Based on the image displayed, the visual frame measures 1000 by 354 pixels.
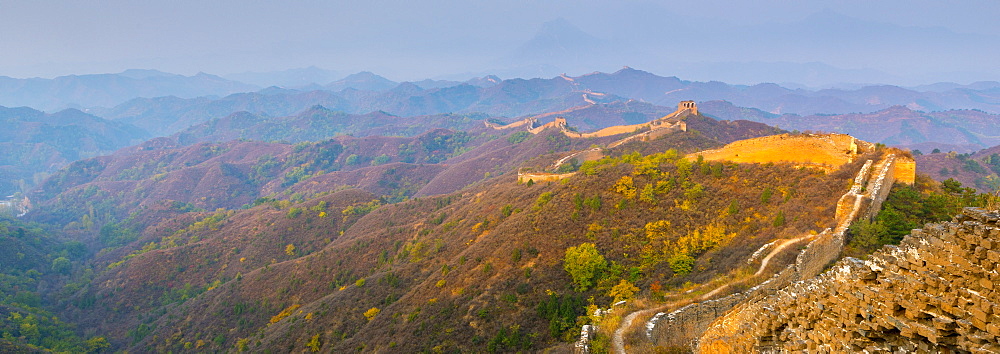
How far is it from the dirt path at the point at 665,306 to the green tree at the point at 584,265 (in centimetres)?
750

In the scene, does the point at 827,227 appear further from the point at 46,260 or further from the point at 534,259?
the point at 46,260

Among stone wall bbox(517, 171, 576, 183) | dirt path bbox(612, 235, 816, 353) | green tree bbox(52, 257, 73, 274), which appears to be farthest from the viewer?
green tree bbox(52, 257, 73, 274)

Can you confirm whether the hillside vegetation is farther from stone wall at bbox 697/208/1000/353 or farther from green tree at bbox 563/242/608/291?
stone wall at bbox 697/208/1000/353

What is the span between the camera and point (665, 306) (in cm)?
2047

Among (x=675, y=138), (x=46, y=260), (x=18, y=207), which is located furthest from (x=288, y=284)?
(x=18, y=207)

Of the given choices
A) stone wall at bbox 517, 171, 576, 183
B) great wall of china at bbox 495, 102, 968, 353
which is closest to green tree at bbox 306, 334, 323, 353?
stone wall at bbox 517, 171, 576, 183

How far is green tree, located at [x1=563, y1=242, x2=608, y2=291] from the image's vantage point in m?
28.5

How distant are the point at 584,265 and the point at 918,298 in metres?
23.3

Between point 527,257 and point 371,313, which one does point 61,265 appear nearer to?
point 371,313

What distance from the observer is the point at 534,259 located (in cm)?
3231

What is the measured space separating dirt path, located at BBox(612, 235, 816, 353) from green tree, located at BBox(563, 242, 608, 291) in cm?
750

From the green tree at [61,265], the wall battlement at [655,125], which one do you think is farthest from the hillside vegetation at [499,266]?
the green tree at [61,265]

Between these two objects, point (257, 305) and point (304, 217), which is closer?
point (257, 305)

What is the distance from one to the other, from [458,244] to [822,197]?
95.6ft
